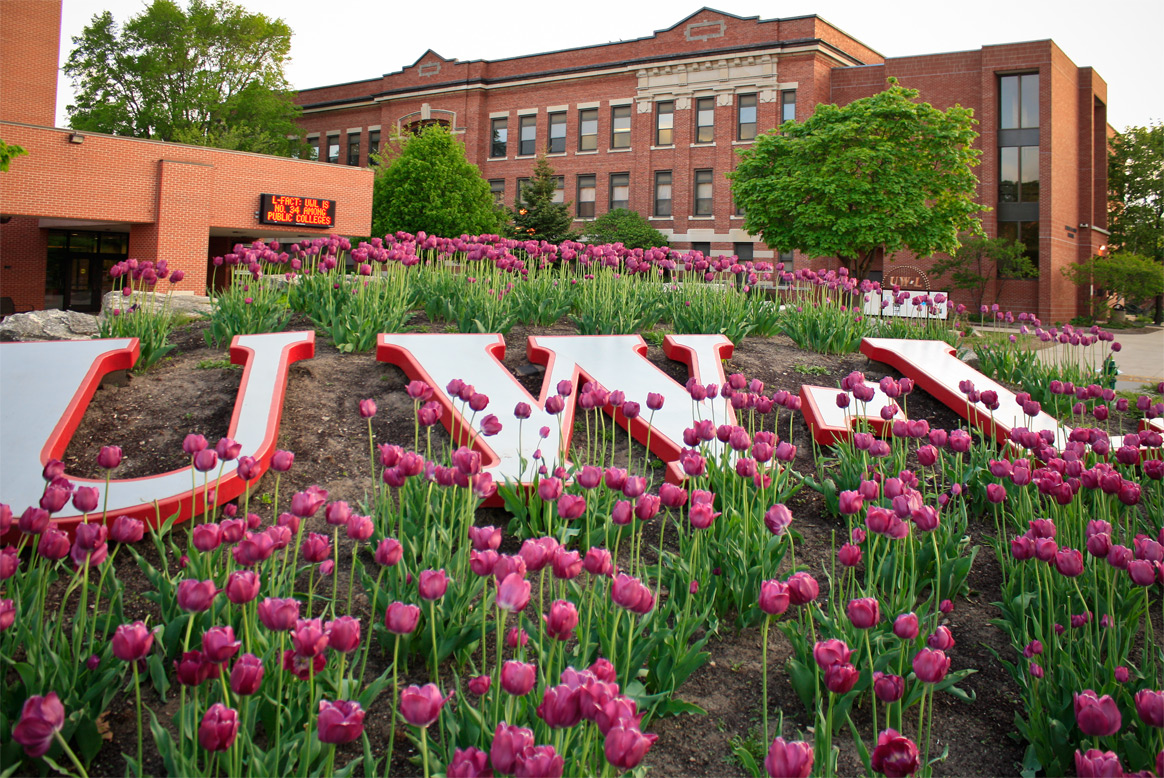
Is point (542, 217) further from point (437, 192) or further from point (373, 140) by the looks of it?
point (373, 140)

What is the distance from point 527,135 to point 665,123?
7.82 meters

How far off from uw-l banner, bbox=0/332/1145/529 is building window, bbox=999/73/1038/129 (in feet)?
110

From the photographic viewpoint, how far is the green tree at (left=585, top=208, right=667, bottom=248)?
3478 centimetres

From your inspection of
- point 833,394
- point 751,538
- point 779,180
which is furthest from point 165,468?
point 779,180

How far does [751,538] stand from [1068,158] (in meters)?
41.1

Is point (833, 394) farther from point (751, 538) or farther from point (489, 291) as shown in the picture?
point (489, 291)

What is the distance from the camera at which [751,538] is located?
327 cm

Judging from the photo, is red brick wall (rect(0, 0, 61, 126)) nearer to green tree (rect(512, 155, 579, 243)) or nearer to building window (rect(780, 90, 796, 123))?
green tree (rect(512, 155, 579, 243))

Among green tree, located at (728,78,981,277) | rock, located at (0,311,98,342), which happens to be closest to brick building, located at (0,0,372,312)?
rock, located at (0,311,98,342)

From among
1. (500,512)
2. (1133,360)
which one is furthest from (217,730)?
(1133,360)

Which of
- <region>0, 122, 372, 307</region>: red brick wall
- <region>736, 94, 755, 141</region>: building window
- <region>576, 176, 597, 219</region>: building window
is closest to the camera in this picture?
<region>0, 122, 372, 307</region>: red brick wall

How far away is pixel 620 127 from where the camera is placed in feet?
127

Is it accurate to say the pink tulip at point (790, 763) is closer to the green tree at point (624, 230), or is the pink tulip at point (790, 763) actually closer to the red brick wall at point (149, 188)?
the red brick wall at point (149, 188)

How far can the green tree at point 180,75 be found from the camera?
37344 millimetres
